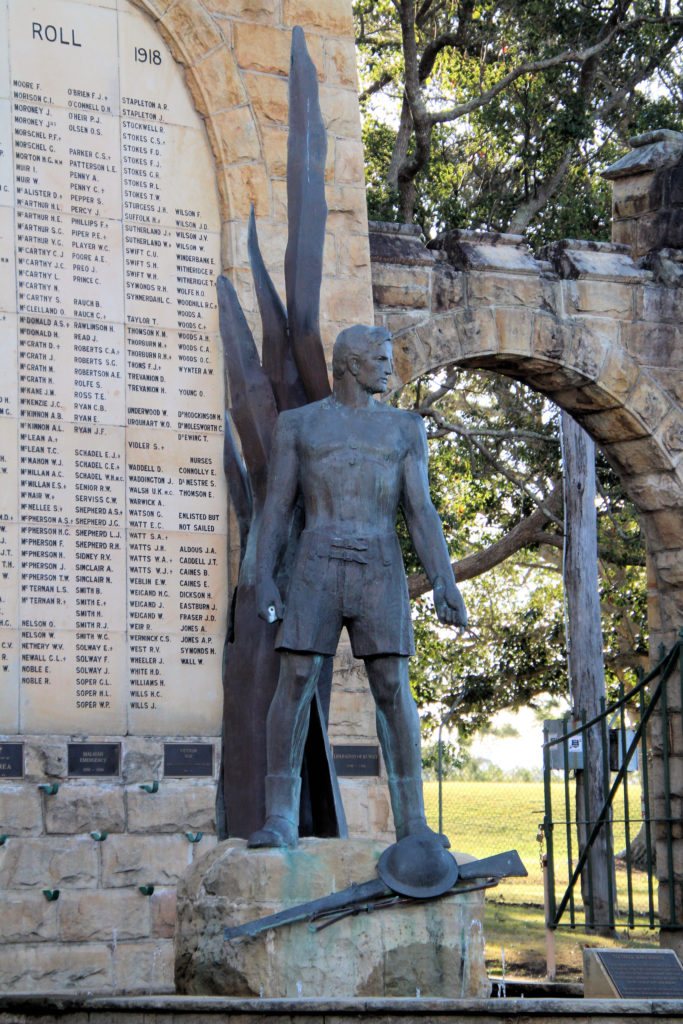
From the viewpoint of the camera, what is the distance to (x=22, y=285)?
8180 millimetres

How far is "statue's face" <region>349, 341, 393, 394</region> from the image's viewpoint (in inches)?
231

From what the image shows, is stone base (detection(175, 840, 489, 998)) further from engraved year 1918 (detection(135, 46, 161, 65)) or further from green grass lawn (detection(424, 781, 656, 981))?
engraved year 1918 (detection(135, 46, 161, 65))

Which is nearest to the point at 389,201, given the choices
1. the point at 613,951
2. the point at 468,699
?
the point at 468,699

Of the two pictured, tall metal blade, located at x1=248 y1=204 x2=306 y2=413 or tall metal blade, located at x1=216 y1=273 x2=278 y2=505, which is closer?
tall metal blade, located at x1=216 y1=273 x2=278 y2=505

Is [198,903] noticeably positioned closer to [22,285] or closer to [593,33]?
[22,285]

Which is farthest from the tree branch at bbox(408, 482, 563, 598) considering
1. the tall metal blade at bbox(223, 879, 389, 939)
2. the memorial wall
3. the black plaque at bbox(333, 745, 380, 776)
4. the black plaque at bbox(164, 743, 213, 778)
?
the tall metal blade at bbox(223, 879, 389, 939)

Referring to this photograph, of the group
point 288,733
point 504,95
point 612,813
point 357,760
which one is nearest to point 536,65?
point 504,95

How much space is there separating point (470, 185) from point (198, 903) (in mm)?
13494

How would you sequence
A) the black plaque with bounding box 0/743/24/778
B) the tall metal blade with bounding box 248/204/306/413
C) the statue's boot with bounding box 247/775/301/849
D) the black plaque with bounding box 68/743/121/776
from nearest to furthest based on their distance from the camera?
the statue's boot with bounding box 247/775/301/849 → the tall metal blade with bounding box 248/204/306/413 → the black plaque with bounding box 0/743/24/778 → the black plaque with bounding box 68/743/121/776

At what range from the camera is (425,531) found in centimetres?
584

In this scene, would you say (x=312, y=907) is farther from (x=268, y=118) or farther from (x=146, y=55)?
(x=146, y=55)

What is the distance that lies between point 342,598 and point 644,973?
166cm

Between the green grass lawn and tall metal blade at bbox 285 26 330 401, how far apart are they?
12.1 feet

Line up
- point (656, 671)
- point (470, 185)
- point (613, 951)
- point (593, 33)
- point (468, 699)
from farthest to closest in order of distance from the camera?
1. point (468, 699)
2. point (470, 185)
3. point (593, 33)
4. point (656, 671)
5. point (613, 951)
